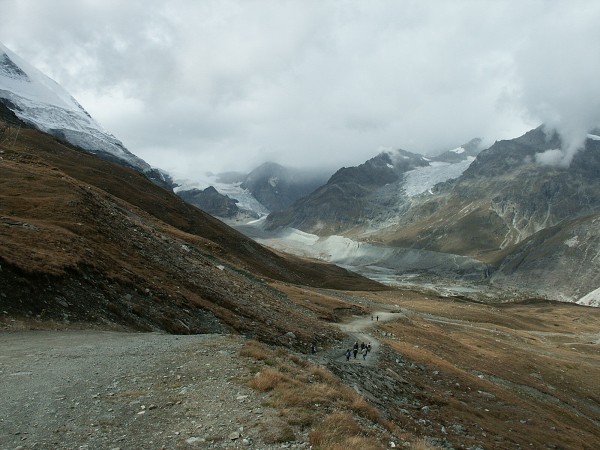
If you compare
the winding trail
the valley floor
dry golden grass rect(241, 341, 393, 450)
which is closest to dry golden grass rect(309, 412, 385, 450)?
dry golden grass rect(241, 341, 393, 450)

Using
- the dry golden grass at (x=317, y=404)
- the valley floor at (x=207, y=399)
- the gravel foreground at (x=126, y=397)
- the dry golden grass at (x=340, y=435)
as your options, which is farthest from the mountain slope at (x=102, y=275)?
the dry golden grass at (x=340, y=435)

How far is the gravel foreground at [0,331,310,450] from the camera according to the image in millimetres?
11570

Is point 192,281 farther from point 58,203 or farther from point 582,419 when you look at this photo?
point 582,419

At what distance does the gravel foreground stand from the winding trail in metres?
19.2

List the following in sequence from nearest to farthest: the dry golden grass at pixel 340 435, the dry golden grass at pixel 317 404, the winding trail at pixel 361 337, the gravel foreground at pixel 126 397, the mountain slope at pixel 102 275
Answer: the gravel foreground at pixel 126 397
the dry golden grass at pixel 340 435
the dry golden grass at pixel 317 404
the mountain slope at pixel 102 275
the winding trail at pixel 361 337

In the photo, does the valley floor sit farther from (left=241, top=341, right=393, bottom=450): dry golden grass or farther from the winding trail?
the winding trail

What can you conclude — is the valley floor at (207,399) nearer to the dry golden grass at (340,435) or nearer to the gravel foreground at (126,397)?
the gravel foreground at (126,397)

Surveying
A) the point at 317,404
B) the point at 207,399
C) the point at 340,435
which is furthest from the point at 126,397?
the point at 340,435

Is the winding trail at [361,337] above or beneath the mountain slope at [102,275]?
beneath

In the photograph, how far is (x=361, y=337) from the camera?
5091 cm

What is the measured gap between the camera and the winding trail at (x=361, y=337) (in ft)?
121

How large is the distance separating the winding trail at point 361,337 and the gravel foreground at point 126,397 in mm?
19188

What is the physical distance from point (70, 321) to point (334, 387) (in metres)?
15.5

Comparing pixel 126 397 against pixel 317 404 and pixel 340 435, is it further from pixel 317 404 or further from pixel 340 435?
pixel 340 435
